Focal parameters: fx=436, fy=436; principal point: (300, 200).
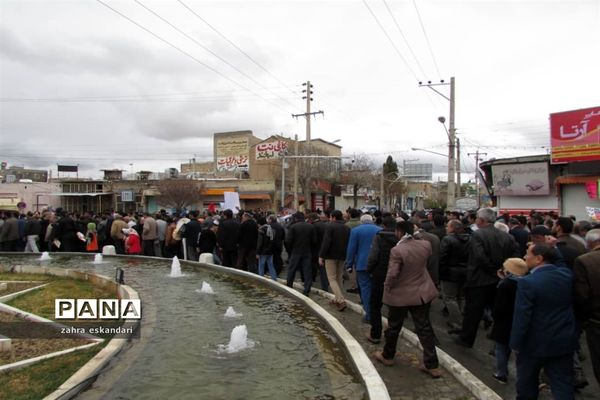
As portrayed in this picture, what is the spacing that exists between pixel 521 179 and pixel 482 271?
23302 millimetres

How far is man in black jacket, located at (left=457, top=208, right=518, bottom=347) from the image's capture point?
5969 millimetres

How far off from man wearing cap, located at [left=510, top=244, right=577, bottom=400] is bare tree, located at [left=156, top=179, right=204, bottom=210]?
150ft

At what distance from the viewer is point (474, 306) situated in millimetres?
6012

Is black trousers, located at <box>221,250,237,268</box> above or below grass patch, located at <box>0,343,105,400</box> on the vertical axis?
above

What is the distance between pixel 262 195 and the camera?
156ft

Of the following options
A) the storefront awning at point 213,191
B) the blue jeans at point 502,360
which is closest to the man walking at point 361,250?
the blue jeans at point 502,360

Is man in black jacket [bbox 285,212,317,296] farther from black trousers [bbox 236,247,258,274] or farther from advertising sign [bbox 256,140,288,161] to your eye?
advertising sign [bbox 256,140,288,161]

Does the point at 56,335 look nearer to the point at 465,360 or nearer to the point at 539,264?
the point at 465,360

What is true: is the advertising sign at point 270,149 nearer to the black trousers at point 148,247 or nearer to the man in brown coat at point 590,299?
the black trousers at point 148,247

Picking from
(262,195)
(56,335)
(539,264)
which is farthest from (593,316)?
(262,195)

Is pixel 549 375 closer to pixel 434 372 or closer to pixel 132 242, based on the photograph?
pixel 434 372

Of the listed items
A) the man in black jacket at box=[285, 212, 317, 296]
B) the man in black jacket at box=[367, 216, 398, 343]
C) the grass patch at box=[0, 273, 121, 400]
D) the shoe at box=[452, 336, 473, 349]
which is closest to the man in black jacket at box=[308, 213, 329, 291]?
the man in black jacket at box=[285, 212, 317, 296]

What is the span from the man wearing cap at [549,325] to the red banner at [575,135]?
21.8 meters

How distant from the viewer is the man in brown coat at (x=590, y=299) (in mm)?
3799
